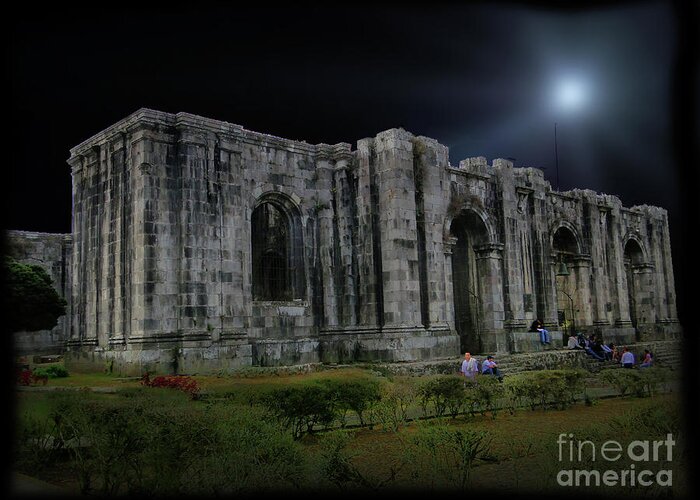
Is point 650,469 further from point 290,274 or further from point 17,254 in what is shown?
point 17,254

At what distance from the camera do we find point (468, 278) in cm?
2780

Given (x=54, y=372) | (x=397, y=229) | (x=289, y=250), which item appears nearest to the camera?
(x=54, y=372)

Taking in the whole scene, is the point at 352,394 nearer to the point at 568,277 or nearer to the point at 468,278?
the point at 468,278

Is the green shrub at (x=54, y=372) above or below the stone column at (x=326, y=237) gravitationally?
below

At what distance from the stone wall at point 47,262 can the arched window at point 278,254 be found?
14.9m

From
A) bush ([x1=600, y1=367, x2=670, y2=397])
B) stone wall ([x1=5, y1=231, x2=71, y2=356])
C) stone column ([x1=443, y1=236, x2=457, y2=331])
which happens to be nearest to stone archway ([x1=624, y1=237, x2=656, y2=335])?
stone column ([x1=443, y1=236, x2=457, y2=331])

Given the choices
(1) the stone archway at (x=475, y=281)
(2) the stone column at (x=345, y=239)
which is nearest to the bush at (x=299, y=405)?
(2) the stone column at (x=345, y=239)

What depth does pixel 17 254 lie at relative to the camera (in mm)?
32469

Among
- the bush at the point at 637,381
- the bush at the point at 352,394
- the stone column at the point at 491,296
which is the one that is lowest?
the bush at the point at 637,381

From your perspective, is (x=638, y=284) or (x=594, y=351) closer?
(x=594, y=351)

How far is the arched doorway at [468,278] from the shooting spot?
27.2 m

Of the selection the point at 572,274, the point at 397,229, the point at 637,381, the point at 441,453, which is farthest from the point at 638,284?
the point at 441,453

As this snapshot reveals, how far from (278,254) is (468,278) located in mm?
8749

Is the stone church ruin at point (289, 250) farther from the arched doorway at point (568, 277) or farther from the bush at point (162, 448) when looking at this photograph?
the bush at point (162, 448)
